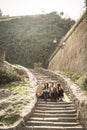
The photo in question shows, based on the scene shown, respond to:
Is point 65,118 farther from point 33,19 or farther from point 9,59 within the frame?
point 33,19

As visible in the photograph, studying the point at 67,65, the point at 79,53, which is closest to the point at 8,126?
the point at 79,53

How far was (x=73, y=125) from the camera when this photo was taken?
11.9 metres

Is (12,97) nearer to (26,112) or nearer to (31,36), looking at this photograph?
(26,112)

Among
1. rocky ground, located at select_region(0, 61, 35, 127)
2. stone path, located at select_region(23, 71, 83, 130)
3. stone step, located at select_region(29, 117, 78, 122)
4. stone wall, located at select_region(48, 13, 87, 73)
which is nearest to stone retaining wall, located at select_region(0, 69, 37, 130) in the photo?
rocky ground, located at select_region(0, 61, 35, 127)

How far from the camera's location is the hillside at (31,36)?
4266cm

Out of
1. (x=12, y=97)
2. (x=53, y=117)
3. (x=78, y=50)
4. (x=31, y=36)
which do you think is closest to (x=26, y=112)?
(x=53, y=117)

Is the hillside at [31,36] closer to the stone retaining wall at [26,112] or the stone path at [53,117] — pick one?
the stone retaining wall at [26,112]

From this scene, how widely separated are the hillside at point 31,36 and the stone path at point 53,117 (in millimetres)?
26823

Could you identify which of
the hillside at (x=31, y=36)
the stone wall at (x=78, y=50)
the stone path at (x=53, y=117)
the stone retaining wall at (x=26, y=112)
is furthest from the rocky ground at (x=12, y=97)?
the hillside at (x=31, y=36)

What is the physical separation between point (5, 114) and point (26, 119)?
97cm

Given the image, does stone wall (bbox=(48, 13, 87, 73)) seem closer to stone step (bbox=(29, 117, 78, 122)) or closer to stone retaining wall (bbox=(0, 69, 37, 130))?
stone retaining wall (bbox=(0, 69, 37, 130))

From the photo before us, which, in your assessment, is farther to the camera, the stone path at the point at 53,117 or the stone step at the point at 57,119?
the stone step at the point at 57,119

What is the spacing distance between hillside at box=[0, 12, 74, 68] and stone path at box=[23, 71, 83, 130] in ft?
88.0

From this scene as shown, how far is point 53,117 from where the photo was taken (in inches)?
502
